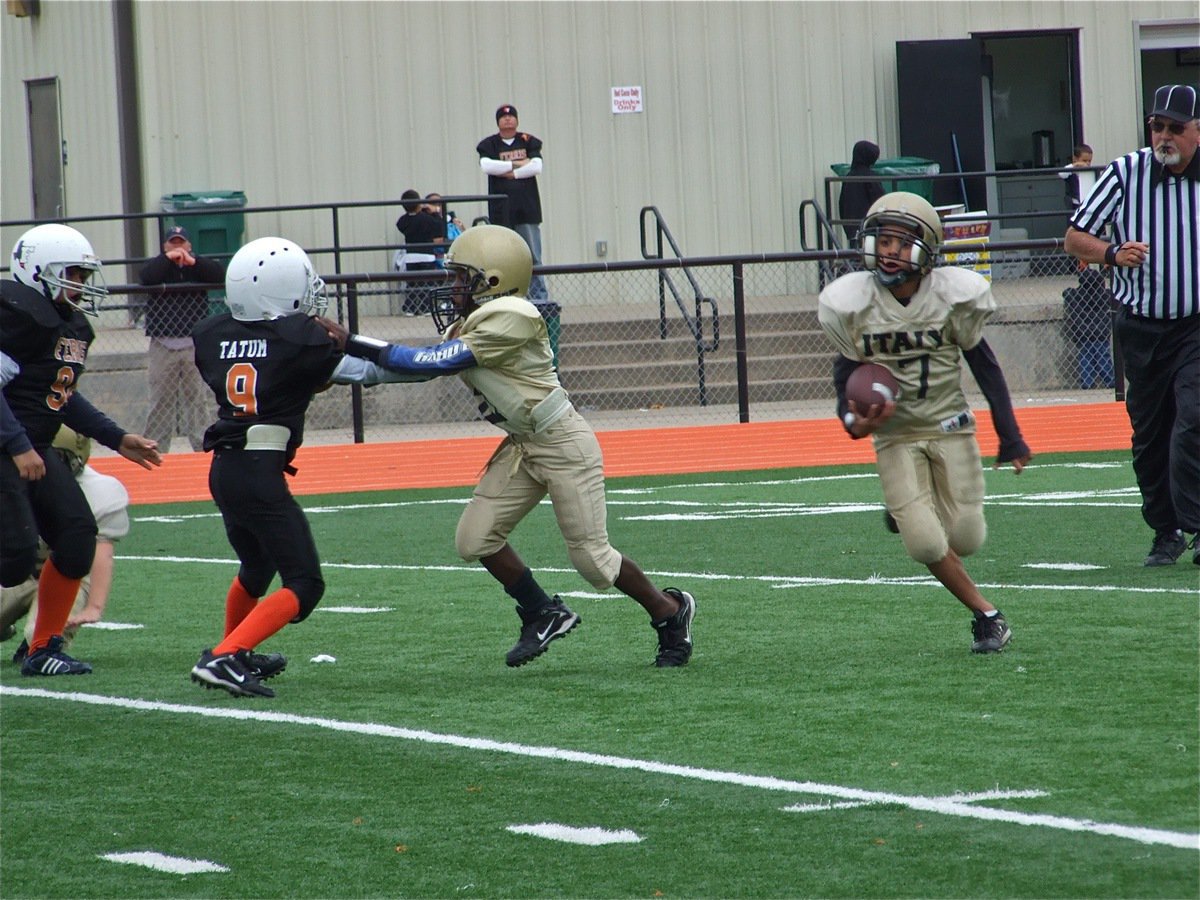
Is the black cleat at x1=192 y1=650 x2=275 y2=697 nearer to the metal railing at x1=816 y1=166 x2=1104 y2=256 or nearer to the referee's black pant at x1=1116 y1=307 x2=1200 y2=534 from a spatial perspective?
the referee's black pant at x1=1116 y1=307 x2=1200 y2=534

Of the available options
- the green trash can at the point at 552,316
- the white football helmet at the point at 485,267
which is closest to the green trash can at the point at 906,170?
the green trash can at the point at 552,316

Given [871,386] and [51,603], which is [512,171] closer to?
[51,603]

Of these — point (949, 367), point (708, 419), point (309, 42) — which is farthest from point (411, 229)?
point (949, 367)

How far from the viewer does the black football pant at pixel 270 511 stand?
6.81 metres

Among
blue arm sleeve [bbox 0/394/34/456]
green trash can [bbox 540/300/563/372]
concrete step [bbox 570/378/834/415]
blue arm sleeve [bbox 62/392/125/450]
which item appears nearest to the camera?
blue arm sleeve [bbox 0/394/34/456]

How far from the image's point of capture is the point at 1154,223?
337 inches

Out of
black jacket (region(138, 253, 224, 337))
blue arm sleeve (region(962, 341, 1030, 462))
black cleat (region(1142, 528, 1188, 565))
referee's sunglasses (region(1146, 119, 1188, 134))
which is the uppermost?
referee's sunglasses (region(1146, 119, 1188, 134))

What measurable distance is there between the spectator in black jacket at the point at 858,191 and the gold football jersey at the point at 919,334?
13.3 m

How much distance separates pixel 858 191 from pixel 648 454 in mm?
5961

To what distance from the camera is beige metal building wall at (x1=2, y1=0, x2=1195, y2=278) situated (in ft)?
69.8

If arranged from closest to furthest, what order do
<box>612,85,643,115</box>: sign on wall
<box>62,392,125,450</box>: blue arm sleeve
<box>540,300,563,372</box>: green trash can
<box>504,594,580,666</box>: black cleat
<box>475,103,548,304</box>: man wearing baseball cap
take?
<box>504,594,580,666</box>: black cleat, <box>62,392,125,450</box>: blue arm sleeve, <box>540,300,563,372</box>: green trash can, <box>475,103,548,304</box>: man wearing baseball cap, <box>612,85,643,115</box>: sign on wall

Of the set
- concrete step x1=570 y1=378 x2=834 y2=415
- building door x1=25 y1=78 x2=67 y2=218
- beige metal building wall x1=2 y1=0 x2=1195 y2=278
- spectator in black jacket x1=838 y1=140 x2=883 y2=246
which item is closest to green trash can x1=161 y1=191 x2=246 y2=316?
beige metal building wall x1=2 y1=0 x2=1195 y2=278

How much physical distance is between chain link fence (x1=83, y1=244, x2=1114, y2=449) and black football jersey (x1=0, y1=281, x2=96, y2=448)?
8503 mm

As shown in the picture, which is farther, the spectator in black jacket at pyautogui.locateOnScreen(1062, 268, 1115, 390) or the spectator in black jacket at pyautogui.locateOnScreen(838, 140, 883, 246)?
the spectator in black jacket at pyautogui.locateOnScreen(838, 140, 883, 246)
